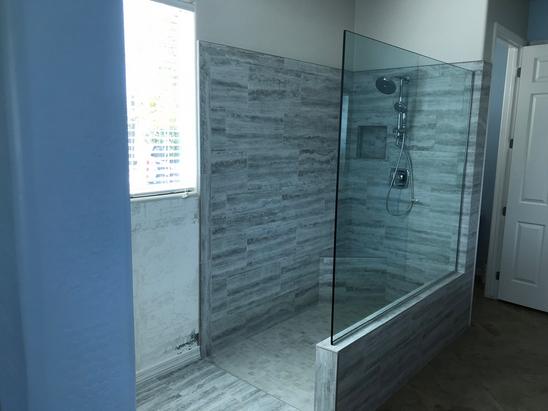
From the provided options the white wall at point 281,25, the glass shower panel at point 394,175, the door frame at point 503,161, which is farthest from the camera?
the door frame at point 503,161

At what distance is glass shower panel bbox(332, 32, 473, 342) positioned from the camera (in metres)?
2.41

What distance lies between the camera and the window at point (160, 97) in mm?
2414

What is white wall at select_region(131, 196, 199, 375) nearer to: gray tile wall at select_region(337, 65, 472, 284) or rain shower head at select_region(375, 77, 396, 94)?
gray tile wall at select_region(337, 65, 472, 284)

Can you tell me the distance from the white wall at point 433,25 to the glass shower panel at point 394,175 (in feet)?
0.74

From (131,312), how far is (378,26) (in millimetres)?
3968

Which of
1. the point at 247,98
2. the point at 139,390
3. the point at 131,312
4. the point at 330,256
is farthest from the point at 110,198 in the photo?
the point at 330,256

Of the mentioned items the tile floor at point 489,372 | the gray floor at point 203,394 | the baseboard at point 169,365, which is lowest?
the tile floor at point 489,372

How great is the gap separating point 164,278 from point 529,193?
328cm

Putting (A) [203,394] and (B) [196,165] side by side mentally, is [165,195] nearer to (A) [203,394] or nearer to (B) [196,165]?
(B) [196,165]

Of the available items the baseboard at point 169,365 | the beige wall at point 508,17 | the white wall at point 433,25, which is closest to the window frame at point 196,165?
the baseboard at point 169,365

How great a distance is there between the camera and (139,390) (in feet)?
8.50

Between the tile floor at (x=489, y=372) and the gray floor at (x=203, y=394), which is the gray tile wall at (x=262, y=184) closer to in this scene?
the gray floor at (x=203, y=394)

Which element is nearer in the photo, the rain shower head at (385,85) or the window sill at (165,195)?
the window sill at (165,195)

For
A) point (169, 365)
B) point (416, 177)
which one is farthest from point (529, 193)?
point (169, 365)
